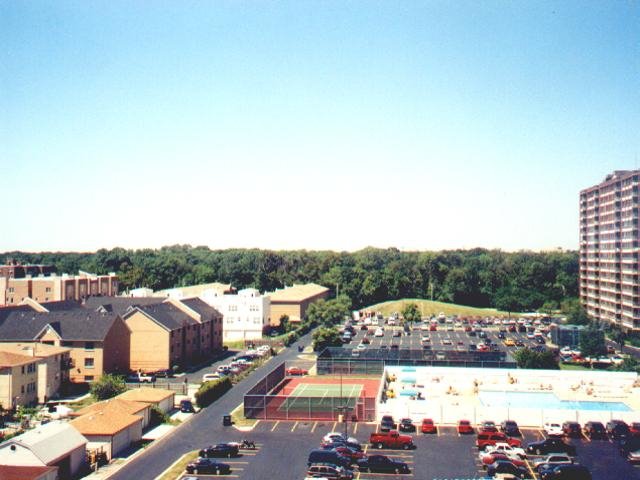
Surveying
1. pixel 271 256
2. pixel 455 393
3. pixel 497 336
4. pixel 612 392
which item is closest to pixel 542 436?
pixel 455 393

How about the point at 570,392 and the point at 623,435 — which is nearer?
the point at 623,435

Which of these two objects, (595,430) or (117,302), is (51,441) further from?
(117,302)

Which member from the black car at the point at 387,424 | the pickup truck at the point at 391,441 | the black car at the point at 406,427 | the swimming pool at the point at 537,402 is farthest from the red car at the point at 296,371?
the pickup truck at the point at 391,441

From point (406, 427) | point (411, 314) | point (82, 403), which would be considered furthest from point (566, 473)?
point (411, 314)

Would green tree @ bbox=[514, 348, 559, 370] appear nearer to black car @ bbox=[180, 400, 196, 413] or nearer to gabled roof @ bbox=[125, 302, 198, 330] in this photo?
black car @ bbox=[180, 400, 196, 413]

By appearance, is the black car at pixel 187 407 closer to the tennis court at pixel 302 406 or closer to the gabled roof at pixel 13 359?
the tennis court at pixel 302 406

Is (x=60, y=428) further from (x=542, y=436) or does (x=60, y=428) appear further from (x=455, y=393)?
(x=455, y=393)
